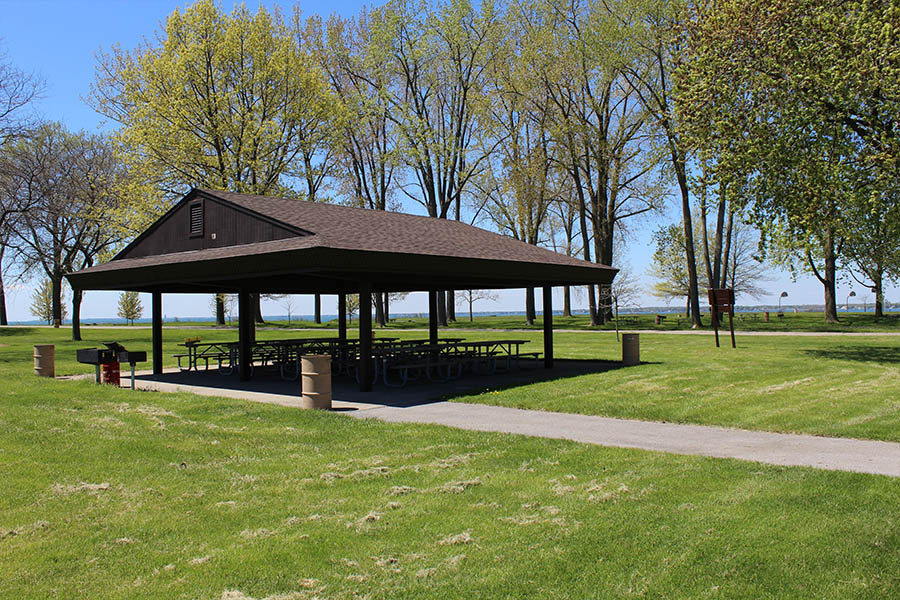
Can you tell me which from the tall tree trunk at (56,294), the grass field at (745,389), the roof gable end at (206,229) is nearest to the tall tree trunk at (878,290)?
the grass field at (745,389)

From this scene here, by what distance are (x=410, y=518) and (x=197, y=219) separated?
1145cm

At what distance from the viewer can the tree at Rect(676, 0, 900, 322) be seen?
668 inches

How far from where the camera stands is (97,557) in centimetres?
458

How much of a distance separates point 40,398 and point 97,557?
8.96 m

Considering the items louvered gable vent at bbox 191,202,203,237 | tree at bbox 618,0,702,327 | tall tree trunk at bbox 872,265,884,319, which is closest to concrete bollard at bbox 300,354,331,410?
louvered gable vent at bbox 191,202,203,237

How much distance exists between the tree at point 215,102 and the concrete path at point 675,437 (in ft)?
65.0

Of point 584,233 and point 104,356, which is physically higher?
point 584,233

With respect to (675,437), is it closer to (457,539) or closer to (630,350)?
(457,539)

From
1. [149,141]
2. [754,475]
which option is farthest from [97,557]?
[149,141]

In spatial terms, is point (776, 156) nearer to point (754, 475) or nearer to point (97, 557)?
point (754, 475)

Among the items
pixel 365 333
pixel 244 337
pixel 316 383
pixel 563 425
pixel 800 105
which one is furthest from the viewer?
pixel 800 105

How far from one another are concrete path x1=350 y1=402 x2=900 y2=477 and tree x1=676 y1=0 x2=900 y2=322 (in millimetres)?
11308

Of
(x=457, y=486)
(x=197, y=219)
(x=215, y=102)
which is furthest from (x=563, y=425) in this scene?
(x=215, y=102)

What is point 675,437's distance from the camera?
334 inches
